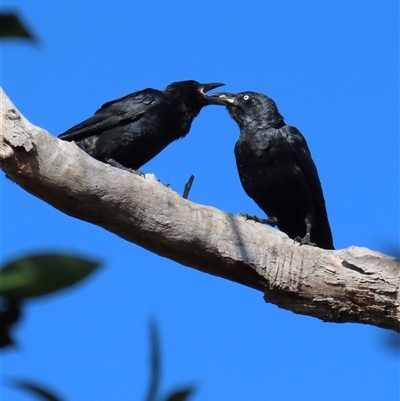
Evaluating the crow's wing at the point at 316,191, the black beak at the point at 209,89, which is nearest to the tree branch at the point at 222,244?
the crow's wing at the point at 316,191

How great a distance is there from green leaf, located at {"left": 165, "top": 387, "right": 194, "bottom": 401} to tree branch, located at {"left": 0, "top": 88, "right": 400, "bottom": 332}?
3.91 m

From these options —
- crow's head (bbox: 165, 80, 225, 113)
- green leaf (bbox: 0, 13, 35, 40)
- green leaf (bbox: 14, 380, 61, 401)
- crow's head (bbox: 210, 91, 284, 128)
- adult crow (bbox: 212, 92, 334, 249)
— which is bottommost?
green leaf (bbox: 14, 380, 61, 401)

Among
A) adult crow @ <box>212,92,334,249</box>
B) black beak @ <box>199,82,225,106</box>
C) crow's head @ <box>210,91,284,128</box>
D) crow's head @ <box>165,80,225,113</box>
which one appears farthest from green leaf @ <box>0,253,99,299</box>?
crow's head @ <box>165,80,225,113</box>

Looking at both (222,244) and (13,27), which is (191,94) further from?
(13,27)

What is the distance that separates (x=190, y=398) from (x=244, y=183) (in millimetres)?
6452

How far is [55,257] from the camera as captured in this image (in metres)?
0.50

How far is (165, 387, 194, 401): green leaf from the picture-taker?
52 cm

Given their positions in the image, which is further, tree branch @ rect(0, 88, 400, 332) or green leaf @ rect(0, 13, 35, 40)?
tree branch @ rect(0, 88, 400, 332)

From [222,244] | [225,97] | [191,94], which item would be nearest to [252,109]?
[225,97]

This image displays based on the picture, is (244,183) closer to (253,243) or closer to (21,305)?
(253,243)

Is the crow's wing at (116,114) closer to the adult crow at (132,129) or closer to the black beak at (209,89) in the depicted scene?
the adult crow at (132,129)

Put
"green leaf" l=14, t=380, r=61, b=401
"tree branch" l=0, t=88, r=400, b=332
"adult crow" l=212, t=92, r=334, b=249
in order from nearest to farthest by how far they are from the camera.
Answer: "green leaf" l=14, t=380, r=61, b=401 → "tree branch" l=0, t=88, r=400, b=332 → "adult crow" l=212, t=92, r=334, b=249

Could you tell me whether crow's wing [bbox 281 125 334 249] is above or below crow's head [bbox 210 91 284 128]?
below

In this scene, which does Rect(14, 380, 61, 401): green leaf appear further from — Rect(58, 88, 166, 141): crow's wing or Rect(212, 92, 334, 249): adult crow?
Rect(58, 88, 166, 141): crow's wing
